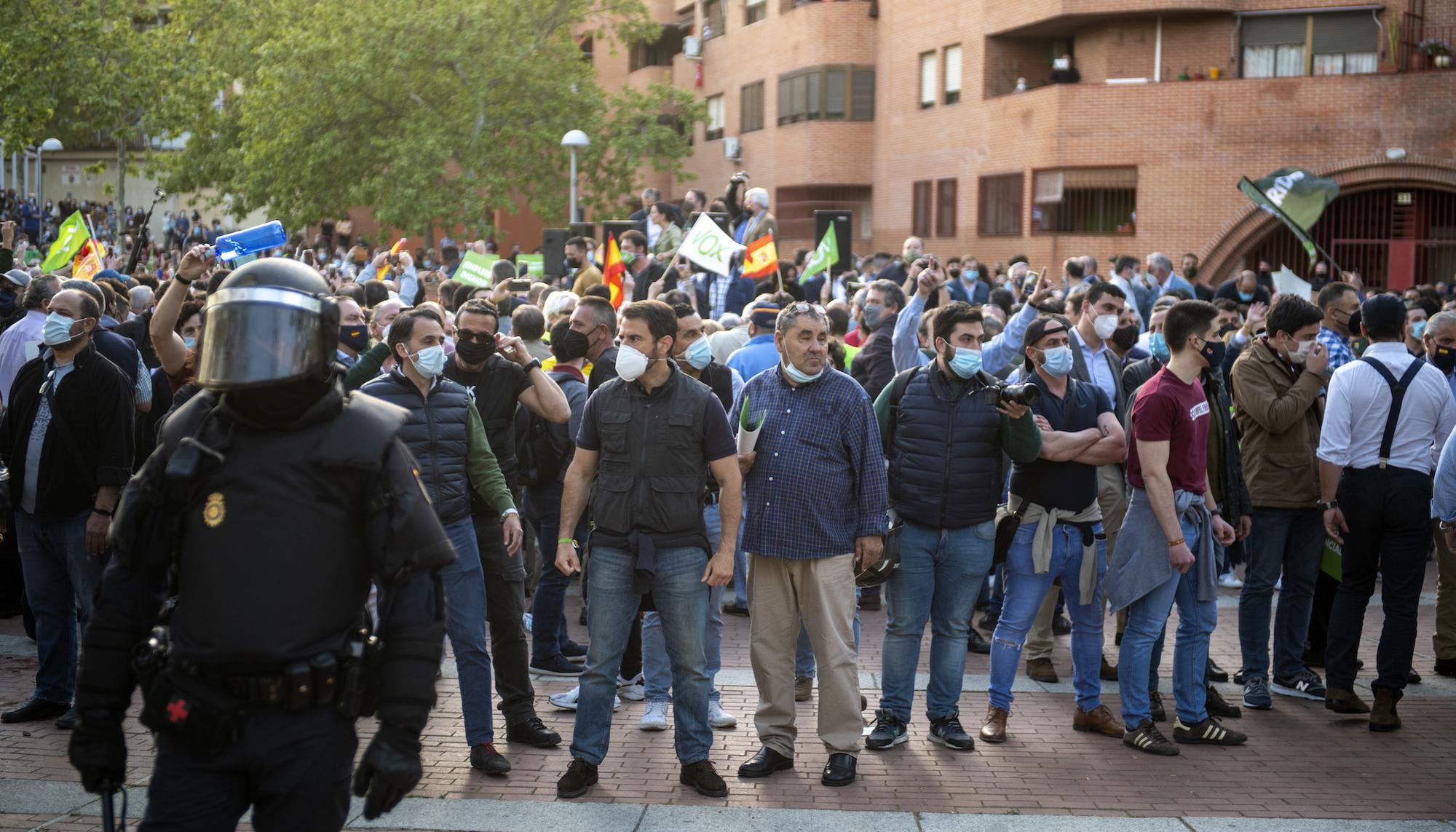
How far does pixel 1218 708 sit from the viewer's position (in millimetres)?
7500

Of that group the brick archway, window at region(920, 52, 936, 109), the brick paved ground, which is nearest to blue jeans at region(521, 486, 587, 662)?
the brick paved ground

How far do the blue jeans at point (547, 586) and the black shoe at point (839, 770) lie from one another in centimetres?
230

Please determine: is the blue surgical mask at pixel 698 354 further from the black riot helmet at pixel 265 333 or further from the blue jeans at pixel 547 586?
the black riot helmet at pixel 265 333

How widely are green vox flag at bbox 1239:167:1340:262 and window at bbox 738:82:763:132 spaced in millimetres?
21622

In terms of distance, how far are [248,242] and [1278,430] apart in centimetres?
579

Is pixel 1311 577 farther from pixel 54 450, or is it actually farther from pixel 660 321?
pixel 54 450

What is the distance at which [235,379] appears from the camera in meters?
3.52

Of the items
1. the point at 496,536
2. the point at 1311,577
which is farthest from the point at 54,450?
the point at 1311,577

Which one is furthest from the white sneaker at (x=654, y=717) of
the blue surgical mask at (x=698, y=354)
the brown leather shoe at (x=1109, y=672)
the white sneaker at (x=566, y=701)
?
the brown leather shoe at (x=1109, y=672)

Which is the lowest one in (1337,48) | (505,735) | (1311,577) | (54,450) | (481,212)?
(505,735)

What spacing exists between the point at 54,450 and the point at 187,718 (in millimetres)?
3998

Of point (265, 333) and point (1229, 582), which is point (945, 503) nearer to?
point (265, 333)

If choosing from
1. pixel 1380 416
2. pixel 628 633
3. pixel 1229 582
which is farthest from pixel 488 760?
pixel 1229 582

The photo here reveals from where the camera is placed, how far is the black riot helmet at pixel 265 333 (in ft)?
11.6
